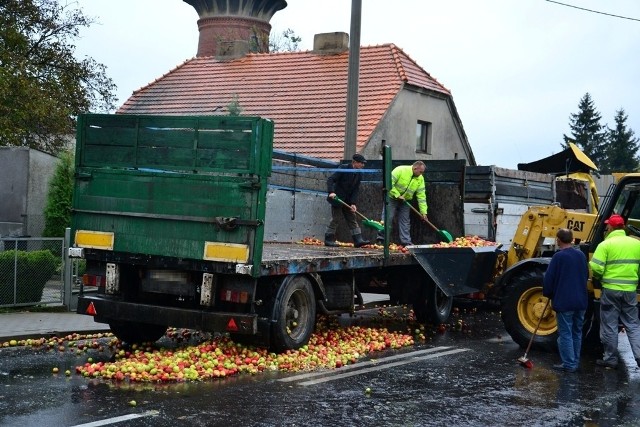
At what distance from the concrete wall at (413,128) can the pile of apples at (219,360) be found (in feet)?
47.8

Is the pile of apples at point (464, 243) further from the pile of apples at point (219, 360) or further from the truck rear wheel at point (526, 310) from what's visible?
the pile of apples at point (219, 360)

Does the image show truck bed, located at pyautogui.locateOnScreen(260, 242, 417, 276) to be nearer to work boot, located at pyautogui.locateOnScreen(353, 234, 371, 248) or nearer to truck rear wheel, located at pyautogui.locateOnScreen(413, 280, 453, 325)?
work boot, located at pyautogui.locateOnScreen(353, 234, 371, 248)

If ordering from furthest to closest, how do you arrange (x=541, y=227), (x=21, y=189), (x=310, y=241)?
1. (x=21, y=189)
2. (x=310, y=241)
3. (x=541, y=227)

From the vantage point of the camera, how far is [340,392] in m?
8.12

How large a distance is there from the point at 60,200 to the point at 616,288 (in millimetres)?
11292

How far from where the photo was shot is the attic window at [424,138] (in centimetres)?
2816

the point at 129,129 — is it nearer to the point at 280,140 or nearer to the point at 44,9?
the point at 44,9

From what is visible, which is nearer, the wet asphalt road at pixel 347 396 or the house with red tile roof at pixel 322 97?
the wet asphalt road at pixel 347 396

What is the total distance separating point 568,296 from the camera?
9961 mm

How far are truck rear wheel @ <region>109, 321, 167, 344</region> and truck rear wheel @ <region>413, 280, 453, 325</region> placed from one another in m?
4.21

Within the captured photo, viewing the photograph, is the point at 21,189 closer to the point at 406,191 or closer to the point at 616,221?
the point at 406,191

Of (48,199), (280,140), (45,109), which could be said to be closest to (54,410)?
(48,199)

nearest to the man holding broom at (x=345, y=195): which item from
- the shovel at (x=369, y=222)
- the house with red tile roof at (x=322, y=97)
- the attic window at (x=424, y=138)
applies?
the shovel at (x=369, y=222)

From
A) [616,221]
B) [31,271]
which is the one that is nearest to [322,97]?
[31,271]
